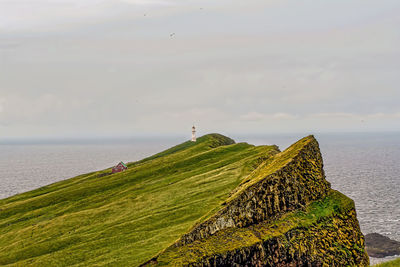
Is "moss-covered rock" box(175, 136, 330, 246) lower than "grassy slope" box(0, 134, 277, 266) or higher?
higher

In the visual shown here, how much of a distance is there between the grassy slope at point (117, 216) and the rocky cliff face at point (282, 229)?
11789 mm

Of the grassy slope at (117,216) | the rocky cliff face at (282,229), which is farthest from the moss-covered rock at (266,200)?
the grassy slope at (117,216)

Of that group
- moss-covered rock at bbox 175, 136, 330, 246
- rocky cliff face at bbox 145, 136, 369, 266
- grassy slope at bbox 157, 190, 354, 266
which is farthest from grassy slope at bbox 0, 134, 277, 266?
rocky cliff face at bbox 145, 136, 369, 266

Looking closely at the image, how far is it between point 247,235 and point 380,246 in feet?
235

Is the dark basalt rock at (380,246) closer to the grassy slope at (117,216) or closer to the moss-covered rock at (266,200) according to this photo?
the grassy slope at (117,216)

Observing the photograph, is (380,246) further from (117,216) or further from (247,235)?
(117,216)

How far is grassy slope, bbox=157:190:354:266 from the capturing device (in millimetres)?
33281

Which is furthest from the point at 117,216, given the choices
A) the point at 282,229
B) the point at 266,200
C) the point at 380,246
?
the point at 380,246

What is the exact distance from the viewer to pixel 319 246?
33.9 meters

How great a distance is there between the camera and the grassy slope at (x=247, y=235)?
33281mm

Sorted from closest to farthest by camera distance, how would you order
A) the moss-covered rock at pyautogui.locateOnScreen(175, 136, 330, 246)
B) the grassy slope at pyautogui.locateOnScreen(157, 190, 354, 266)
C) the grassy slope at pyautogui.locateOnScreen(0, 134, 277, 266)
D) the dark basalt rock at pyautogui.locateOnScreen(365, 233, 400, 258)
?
the grassy slope at pyautogui.locateOnScreen(157, 190, 354, 266) → the moss-covered rock at pyautogui.locateOnScreen(175, 136, 330, 246) → the grassy slope at pyautogui.locateOnScreen(0, 134, 277, 266) → the dark basalt rock at pyautogui.locateOnScreen(365, 233, 400, 258)

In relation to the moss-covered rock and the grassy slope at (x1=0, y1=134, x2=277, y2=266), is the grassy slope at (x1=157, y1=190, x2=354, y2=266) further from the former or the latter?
the grassy slope at (x1=0, y1=134, x2=277, y2=266)

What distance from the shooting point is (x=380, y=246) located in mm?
86812

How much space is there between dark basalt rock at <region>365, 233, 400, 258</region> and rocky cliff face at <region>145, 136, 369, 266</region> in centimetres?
5845
